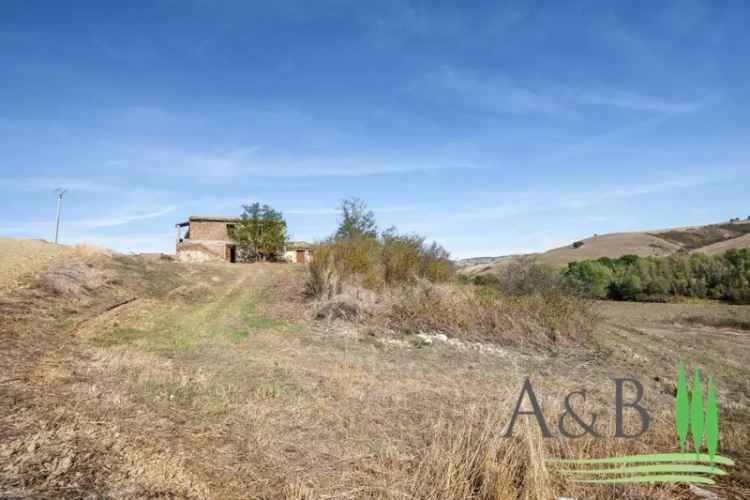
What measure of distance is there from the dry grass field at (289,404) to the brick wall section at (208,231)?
83.9 ft

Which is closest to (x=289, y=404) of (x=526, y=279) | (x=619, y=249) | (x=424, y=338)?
(x=424, y=338)

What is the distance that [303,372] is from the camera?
20.5 ft

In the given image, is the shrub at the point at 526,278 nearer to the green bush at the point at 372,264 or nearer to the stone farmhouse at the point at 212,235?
the green bush at the point at 372,264

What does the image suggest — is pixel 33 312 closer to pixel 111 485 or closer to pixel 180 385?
pixel 180 385

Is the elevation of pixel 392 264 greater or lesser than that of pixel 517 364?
greater

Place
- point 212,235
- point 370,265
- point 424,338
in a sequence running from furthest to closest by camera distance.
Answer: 1. point 212,235
2. point 370,265
3. point 424,338

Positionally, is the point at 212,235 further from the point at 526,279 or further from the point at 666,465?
the point at 666,465

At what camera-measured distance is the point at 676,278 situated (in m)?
A: 21.4

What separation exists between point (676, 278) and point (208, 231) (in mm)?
33480

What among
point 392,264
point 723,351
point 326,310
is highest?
point 392,264

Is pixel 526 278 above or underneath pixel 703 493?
above

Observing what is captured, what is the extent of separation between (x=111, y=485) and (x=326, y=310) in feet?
27.1

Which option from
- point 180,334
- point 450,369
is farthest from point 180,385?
point 450,369

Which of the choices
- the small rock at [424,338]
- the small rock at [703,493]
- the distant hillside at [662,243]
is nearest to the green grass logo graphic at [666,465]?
the small rock at [703,493]
